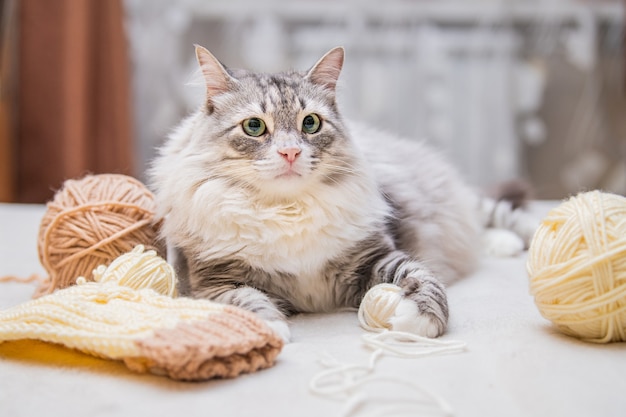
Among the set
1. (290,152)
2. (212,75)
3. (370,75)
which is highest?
(370,75)

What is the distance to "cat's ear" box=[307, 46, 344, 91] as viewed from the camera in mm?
1626

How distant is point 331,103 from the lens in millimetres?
1643

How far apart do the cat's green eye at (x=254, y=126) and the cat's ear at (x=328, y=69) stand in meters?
0.24

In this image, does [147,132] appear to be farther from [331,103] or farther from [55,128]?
[331,103]

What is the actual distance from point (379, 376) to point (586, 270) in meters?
0.45

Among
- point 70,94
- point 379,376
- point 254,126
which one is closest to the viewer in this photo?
point 379,376

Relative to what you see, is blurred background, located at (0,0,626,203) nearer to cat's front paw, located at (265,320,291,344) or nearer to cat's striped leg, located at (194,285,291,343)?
cat's striped leg, located at (194,285,291,343)

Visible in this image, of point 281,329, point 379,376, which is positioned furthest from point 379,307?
point 379,376

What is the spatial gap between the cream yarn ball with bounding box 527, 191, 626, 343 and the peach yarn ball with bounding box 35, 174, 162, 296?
40.7 inches

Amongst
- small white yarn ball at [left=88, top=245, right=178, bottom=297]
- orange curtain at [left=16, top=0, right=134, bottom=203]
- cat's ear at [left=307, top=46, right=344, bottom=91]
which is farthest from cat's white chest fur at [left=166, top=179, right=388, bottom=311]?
orange curtain at [left=16, top=0, right=134, bottom=203]

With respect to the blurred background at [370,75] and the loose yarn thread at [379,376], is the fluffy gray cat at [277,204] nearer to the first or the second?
the loose yarn thread at [379,376]

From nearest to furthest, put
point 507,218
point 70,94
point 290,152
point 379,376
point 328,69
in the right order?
point 379,376 < point 290,152 < point 328,69 < point 507,218 < point 70,94

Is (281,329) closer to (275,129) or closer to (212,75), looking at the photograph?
(275,129)

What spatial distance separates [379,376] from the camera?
98cm
